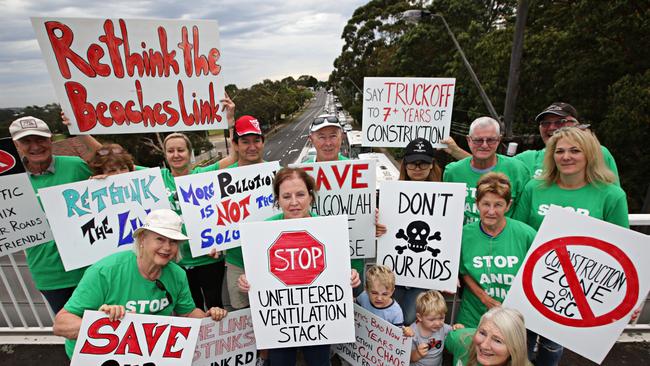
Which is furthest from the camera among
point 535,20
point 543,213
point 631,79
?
point 535,20

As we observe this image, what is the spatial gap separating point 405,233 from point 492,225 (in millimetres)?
680

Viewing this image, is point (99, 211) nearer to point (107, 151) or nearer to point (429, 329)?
point (107, 151)

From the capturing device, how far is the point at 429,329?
8.72 ft

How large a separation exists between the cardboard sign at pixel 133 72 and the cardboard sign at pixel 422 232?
6.39ft

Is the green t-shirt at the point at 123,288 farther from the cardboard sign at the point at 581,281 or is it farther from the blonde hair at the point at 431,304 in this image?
the cardboard sign at the point at 581,281

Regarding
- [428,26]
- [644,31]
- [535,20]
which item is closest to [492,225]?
[644,31]

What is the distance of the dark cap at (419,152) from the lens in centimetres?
298

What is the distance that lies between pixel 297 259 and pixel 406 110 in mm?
2385

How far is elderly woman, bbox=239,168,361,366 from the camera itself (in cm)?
256

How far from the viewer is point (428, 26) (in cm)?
2350

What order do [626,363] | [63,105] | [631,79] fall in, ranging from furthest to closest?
[631,79] → [626,363] → [63,105]

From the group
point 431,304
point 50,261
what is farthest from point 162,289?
point 431,304

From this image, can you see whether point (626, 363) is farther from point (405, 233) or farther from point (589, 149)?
point (405, 233)

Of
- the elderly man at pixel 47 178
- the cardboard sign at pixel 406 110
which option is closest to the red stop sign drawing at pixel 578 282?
the cardboard sign at pixel 406 110
